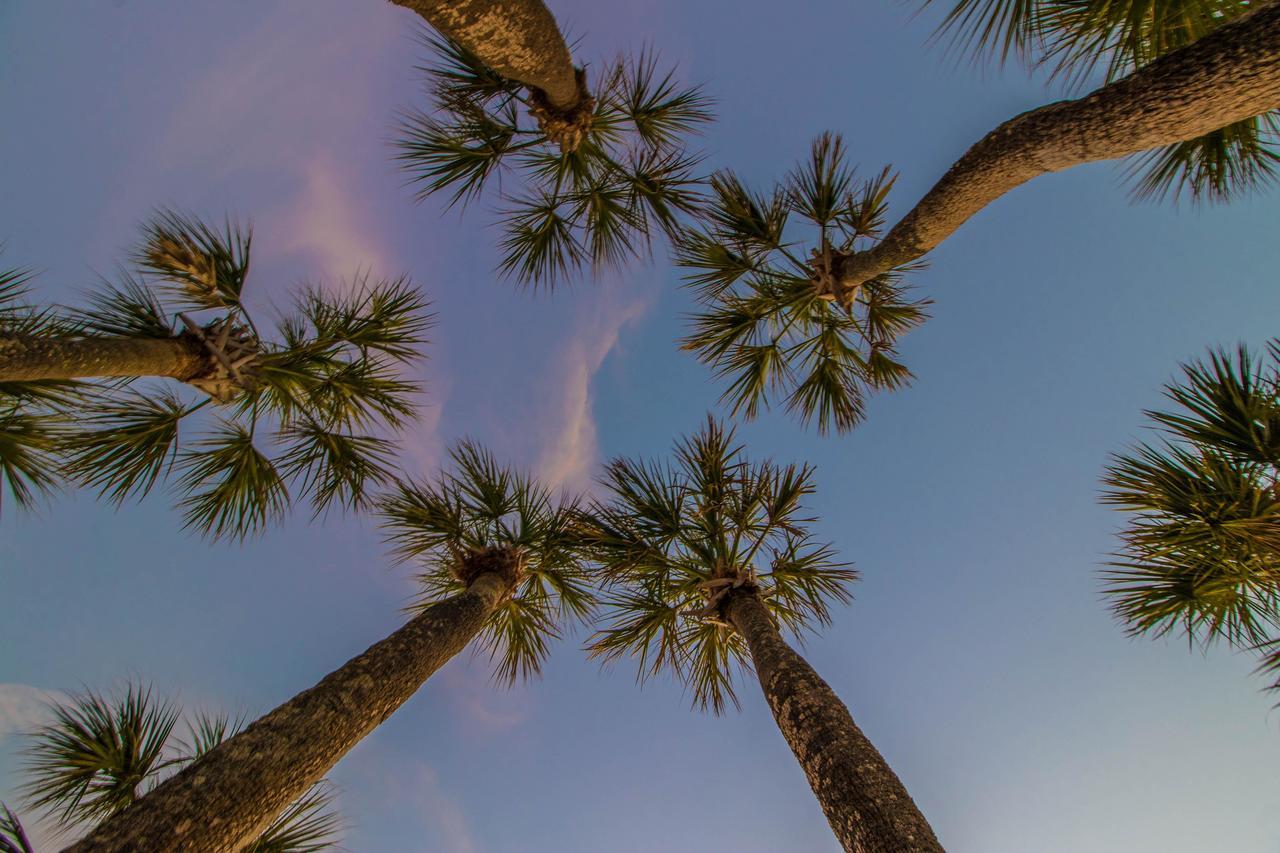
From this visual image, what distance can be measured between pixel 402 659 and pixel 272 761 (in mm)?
Answer: 923

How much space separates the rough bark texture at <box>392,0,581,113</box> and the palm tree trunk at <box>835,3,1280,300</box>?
2.30m

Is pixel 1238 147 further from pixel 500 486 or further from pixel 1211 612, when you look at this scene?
pixel 500 486

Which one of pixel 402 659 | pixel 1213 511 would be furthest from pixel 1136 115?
pixel 402 659

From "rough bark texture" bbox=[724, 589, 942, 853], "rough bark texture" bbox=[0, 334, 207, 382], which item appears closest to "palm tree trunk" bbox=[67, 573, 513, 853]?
A: "rough bark texture" bbox=[724, 589, 942, 853]

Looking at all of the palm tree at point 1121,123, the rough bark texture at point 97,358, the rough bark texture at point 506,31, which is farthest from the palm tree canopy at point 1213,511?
the rough bark texture at point 97,358

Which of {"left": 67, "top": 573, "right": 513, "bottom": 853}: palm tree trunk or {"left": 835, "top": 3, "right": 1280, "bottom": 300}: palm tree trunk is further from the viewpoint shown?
{"left": 67, "top": 573, "right": 513, "bottom": 853}: palm tree trunk

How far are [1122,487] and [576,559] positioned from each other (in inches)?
180

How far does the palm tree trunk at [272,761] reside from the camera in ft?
7.52

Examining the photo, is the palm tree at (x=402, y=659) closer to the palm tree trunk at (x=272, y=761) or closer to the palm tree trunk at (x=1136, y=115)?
the palm tree trunk at (x=272, y=761)

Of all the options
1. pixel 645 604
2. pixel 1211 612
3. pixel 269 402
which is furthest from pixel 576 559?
pixel 1211 612

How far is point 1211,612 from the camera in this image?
3752 millimetres

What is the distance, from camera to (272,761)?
2678 millimetres

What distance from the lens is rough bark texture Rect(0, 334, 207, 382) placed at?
3303mm

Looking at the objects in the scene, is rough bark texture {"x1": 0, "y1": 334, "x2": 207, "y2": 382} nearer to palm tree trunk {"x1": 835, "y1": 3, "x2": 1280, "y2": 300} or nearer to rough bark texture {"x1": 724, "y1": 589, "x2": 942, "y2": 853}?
rough bark texture {"x1": 724, "y1": 589, "x2": 942, "y2": 853}
